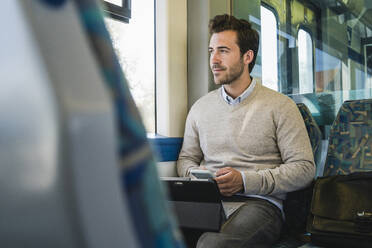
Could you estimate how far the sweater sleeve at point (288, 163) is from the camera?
182cm

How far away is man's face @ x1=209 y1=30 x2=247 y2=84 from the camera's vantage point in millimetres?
2209

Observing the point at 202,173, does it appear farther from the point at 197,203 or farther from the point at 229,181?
the point at 229,181

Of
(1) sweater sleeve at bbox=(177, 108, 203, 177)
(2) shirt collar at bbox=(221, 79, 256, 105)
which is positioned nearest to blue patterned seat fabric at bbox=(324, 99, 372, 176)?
(2) shirt collar at bbox=(221, 79, 256, 105)

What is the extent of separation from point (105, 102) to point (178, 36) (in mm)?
2449

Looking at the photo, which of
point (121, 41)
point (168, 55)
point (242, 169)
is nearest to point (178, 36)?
point (168, 55)

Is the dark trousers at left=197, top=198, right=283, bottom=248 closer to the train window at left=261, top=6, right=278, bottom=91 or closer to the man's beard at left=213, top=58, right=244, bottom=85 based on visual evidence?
the man's beard at left=213, top=58, right=244, bottom=85

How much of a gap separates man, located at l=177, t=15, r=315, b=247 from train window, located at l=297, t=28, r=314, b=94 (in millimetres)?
350

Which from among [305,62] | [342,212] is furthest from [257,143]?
[305,62]

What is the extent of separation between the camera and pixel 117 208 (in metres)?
0.13

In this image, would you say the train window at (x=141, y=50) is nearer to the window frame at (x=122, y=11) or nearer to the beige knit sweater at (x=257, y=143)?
the window frame at (x=122, y=11)

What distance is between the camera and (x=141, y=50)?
2373 mm

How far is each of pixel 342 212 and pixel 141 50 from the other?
1.48 m

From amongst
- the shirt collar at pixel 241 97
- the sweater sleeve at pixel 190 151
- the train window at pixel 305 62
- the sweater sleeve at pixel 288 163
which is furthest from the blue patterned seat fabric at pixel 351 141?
the sweater sleeve at pixel 190 151

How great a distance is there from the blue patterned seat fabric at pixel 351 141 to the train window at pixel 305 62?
15.0 inches
